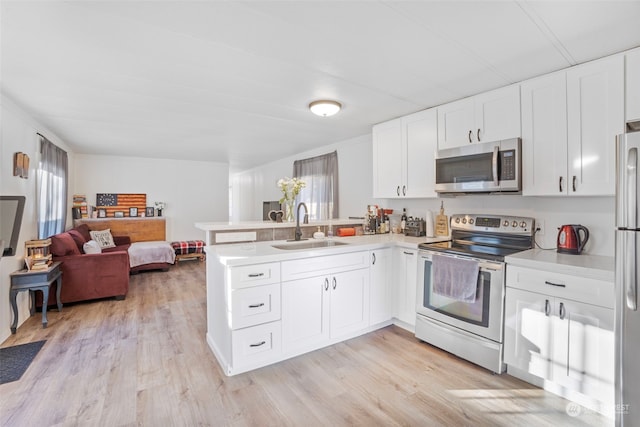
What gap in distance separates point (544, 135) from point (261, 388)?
2861 mm

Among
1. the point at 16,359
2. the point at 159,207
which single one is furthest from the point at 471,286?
the point at 159,207

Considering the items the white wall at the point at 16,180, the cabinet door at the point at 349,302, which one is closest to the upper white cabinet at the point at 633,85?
the cabinet door at the point at 349,302

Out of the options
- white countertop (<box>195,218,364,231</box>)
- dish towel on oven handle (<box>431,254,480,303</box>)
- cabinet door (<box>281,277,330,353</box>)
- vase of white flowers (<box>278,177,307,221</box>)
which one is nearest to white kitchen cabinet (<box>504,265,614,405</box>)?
dish towel on oven handle (<box>431,254,480,303</box>)

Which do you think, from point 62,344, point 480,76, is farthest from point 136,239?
point 480,76

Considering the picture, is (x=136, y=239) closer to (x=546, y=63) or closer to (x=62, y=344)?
(x=62, y=344)

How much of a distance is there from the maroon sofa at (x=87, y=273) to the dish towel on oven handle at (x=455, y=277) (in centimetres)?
398

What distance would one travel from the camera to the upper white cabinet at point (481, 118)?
251 centimetres

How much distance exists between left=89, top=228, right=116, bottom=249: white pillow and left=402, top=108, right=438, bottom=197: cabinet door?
5.52 metres

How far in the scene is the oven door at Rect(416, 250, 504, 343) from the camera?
228 cm

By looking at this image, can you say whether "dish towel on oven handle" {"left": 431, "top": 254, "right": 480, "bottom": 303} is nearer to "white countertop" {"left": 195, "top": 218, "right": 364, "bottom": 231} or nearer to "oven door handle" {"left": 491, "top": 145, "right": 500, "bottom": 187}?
"oven door handle" {"left": 491, "top": 145, "right": 500, "bottom": 187}

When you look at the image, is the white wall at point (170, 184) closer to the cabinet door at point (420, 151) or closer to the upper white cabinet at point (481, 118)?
the cabinet door at point (420, 151)

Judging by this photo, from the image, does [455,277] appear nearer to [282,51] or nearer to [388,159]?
[388,159]

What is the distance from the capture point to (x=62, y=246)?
392cm

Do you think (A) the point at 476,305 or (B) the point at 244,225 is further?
(B) the point at 244,225
